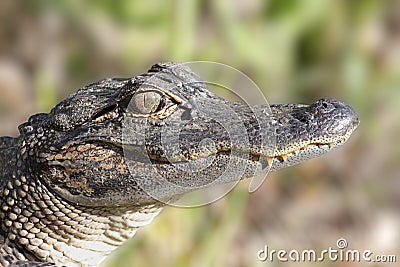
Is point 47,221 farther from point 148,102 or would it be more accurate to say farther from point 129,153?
point 148,102

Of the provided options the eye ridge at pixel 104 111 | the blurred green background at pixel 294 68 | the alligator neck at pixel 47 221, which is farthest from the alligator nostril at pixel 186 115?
the blurred green background at pixel 294 68

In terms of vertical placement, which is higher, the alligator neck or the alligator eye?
the alligator eye

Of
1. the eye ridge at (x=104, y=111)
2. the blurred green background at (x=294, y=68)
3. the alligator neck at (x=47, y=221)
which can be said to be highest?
the blurred green background at (x=294, y=68)

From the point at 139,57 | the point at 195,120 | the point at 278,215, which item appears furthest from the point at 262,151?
the point at 139,57

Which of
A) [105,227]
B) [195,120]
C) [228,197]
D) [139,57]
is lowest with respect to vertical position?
[105,227]

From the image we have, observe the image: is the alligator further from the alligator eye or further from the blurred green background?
the blurred green background

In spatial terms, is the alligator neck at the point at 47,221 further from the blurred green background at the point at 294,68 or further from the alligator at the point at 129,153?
the blurred green background at the point at 294,68

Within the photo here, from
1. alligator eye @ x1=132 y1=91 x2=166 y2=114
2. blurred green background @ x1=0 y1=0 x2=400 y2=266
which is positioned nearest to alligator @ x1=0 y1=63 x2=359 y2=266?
alligator eye @ x1=132 y1=91 x2=166 y2=114

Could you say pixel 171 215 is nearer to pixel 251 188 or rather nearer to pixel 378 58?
pixel 251 188
